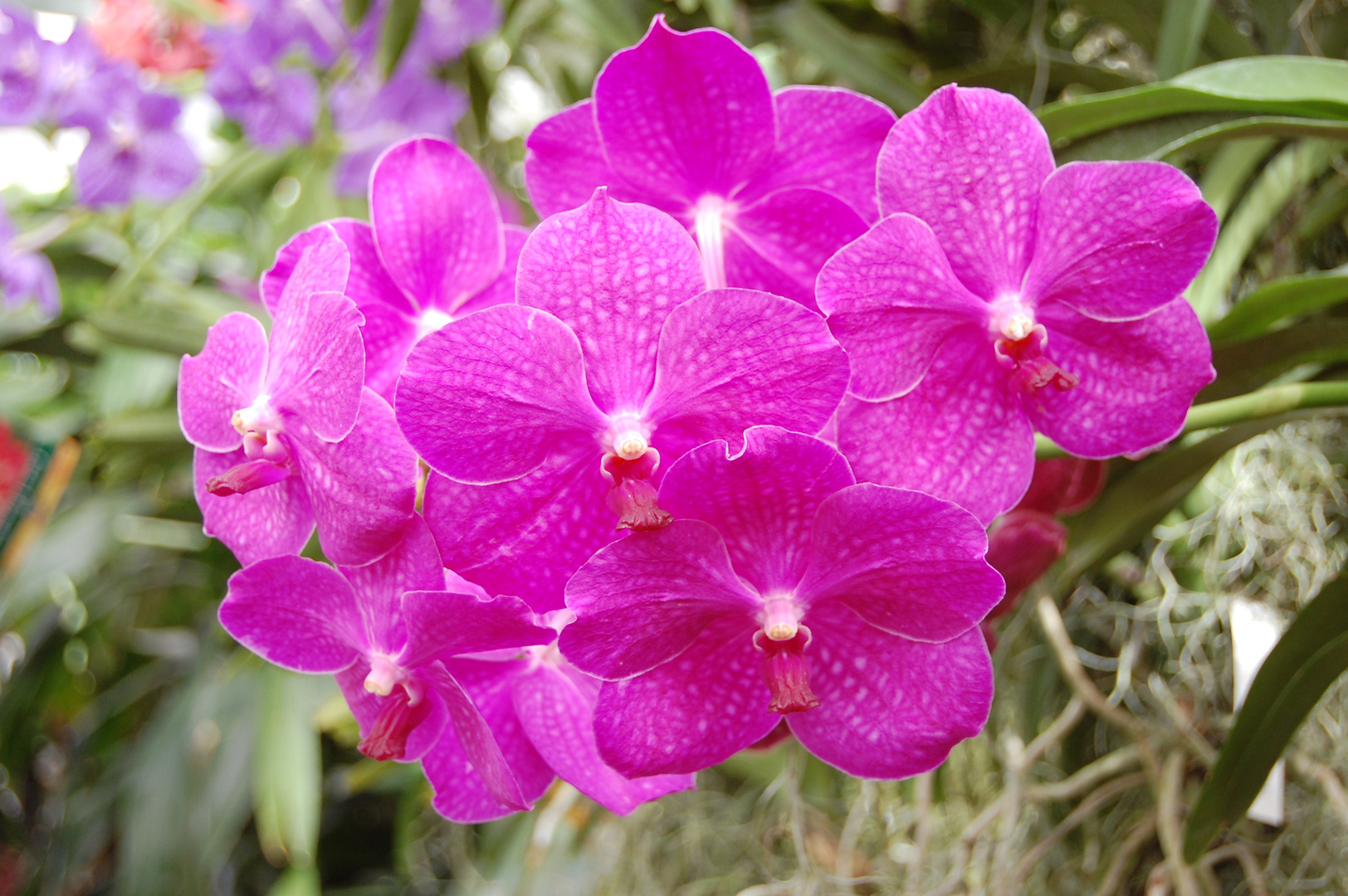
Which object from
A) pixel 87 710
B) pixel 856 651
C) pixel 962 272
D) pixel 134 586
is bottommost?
pixel 87 710

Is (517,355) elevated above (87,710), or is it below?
above

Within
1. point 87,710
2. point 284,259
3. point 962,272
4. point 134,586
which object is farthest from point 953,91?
point 87,710

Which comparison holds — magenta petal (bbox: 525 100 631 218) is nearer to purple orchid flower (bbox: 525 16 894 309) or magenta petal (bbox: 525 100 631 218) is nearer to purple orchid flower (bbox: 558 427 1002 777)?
purple orchid flower (bbox: 525 16 894 309)

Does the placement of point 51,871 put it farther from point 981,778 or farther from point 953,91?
point 953,91

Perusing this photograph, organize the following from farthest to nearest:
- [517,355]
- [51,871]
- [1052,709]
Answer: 1. [51,871]
2. [1052,709]
3. [517,355]

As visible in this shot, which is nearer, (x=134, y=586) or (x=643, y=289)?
(x=643, y=289)

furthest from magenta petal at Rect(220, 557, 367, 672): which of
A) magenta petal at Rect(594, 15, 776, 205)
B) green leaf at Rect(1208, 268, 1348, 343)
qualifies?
green leaf at Rect(1208, 268, 1348, 343)

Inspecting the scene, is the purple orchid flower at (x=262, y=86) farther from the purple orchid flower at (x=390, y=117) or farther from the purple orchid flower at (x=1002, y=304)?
the purple orchid flower at (x=1002, y=304)
